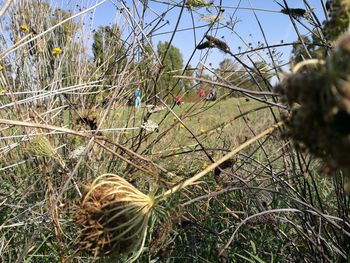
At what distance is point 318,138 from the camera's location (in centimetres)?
41

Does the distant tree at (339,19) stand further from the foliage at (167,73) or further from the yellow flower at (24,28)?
the yellow flower at (24,28)

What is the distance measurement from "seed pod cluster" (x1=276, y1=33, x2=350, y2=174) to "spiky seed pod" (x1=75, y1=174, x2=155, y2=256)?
38 cm

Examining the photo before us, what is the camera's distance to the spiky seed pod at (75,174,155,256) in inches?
29.6

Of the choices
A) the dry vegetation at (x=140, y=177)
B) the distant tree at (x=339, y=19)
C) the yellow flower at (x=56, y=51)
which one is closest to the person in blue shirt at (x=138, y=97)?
the dry vegetation at (x=140, y=177)

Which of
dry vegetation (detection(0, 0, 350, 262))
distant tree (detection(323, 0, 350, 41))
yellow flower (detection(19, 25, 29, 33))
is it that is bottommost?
dry vegetation (detection(0, 0, 350, 262))

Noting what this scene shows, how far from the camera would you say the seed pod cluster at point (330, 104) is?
0.37m

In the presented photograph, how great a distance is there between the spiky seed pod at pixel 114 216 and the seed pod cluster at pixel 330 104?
1.26ft

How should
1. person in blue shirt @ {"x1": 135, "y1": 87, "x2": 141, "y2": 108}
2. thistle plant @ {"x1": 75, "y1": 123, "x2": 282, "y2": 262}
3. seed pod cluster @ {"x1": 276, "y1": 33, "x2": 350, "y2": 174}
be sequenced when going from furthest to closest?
1. person in blue shirt @ {"x1": 135, "y1": 87, "x2": 141, "y2": 108}
2. thistle plant @ {"x1": 75, "y1": 123, "x2": 282, "y2": 262}
3. seed pod cluster @ {"x1": 276, "y1": 33, "x2": 350, "y2": 174}

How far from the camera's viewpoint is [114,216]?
2.41ft

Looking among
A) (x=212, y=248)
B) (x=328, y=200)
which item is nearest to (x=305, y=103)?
(x=212, y=248)

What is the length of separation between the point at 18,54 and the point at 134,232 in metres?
2.22

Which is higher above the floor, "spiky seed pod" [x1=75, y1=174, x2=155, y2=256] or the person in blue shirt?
the person in blue shirt

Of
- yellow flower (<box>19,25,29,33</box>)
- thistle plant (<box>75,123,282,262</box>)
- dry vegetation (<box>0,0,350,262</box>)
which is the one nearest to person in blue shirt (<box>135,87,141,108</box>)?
dry vegetation (<box>0,0,350,262</box>)

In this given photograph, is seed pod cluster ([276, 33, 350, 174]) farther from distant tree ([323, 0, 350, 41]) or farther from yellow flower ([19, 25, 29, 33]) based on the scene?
yellow flower ([19, 25, 29, 33])
